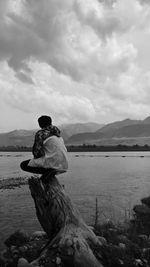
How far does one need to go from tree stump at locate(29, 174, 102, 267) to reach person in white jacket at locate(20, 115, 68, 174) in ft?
1.71

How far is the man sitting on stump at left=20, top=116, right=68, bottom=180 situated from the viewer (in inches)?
327

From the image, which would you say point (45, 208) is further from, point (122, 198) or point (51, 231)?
point (122, 198)

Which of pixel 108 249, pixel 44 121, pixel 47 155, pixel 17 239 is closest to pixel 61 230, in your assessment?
pixel 108 249

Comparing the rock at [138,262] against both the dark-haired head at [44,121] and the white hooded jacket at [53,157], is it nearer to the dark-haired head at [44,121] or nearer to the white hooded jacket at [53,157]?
the white hooded jacket at [53,157]

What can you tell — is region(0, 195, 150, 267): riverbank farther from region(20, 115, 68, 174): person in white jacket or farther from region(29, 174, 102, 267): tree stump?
region(20, 115, 68, 174): person in white jacket

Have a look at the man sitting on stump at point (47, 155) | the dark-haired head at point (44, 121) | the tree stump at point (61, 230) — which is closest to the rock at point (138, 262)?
the tree stump at point (61, 230)

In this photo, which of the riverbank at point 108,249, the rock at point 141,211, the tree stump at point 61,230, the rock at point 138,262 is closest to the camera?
the tree stump at point 61,230

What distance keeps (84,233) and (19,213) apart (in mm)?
14992

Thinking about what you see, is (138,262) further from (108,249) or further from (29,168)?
(29,168)

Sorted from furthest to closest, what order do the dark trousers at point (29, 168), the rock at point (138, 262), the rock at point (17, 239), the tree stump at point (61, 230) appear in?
the rock at point (17, 239) < the rock at point (138, 262) < the tree stump at point (61, 230) < the dark trousers at point (29, 168)

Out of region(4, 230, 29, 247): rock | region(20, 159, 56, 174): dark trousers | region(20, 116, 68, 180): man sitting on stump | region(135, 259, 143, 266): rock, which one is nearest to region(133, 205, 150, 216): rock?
region(4, 230, 29, 247): rock

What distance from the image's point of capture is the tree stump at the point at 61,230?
329 inches

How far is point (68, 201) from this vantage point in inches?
363

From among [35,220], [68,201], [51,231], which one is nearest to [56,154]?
[68,201]
